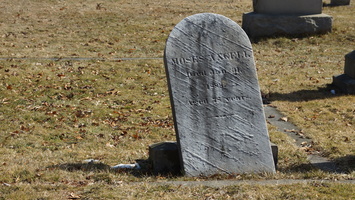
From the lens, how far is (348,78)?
38.1ft

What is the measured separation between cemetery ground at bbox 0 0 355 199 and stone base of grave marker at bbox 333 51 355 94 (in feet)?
0.68

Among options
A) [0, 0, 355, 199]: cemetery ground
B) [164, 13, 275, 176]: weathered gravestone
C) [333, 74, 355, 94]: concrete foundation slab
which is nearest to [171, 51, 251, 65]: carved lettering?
[164, 13, 275, 176]: weathered gravestone

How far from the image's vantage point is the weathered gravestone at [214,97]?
6.47 metres

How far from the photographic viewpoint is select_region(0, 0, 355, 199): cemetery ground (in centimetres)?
614

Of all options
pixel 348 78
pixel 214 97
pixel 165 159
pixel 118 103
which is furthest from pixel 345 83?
pixel 165 159

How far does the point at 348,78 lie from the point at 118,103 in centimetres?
456

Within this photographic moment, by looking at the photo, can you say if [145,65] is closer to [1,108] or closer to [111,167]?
[1,108]

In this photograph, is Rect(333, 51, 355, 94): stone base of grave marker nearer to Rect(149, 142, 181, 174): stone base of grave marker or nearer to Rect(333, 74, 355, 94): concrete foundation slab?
Rect(333, 74, 355, 94): concrete foundation slab

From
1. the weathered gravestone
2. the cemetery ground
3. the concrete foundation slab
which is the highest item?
the weathered gravestone

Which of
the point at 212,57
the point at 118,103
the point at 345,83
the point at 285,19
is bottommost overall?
the point at 345,83

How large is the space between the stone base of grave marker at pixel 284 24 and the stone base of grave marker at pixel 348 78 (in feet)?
13.8

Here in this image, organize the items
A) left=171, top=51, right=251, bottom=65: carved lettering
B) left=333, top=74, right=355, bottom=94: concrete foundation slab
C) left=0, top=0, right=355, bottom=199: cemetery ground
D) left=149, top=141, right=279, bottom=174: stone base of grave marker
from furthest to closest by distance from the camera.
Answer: left=333, top=74, right=355, bottom=94: concrete foundation slab
left=149, top=141, right=279, bottom=174: stone base of grave marker
left=171, top=51, right=251, bottom=65: carved lettering
left=0, top=0, right=355, bottom=199: cemetery ground

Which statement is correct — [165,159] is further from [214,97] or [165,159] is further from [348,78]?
[348,78]

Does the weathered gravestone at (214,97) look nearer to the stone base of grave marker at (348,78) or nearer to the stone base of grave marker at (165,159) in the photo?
the stone base of grave marker at (165,159)
